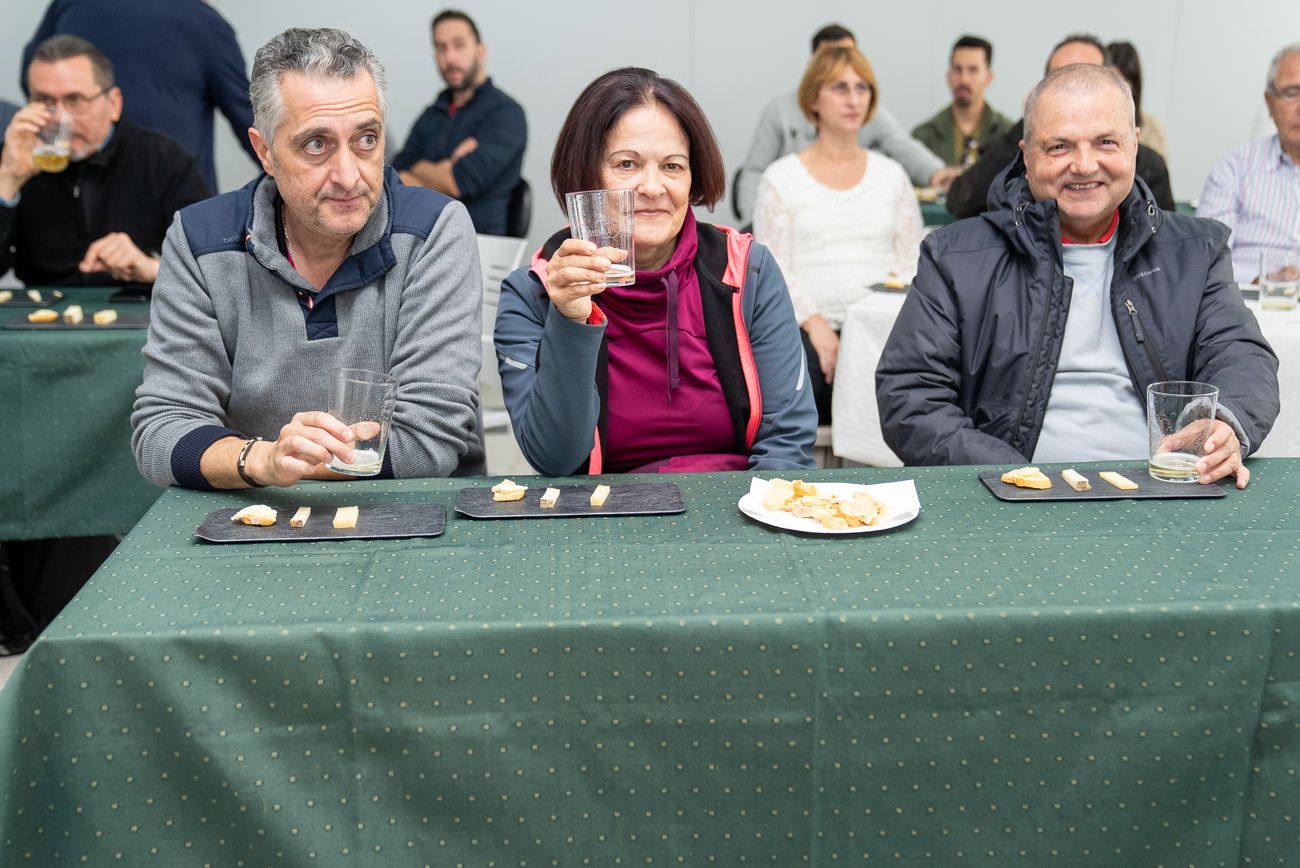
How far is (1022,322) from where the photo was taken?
233 cm

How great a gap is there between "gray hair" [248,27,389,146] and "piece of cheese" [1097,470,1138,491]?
1.21m

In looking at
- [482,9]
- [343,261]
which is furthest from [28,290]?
[482,9]

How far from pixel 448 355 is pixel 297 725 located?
82cm

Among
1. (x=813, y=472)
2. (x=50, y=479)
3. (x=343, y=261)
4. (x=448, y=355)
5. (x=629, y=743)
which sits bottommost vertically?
(x=50, y=479)

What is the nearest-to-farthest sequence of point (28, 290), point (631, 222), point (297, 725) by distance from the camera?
point (297, 725), point (631, 222), point (28, 290)

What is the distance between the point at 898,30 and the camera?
7574 mm

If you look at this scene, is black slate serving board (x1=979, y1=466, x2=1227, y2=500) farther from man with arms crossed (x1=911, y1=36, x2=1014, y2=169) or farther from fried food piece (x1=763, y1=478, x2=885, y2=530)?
man with arms crossed (x1=911, y1=36, x2=1014, y2=169)

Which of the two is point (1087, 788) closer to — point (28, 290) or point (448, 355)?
point (448, 355)

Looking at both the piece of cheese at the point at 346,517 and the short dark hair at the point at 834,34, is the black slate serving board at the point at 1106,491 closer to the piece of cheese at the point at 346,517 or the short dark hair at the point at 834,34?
the piece of cheese at the point at 346,517

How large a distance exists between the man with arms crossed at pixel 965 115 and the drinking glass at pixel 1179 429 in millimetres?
5173

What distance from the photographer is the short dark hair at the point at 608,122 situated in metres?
2.06

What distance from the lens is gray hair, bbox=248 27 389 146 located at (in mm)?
1902

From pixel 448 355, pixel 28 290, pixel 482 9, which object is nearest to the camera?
pixel 448 355

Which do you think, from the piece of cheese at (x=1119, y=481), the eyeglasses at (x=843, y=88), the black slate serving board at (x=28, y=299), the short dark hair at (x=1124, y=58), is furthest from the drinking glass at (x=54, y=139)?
the short dark hair at (x=1124, y=58)
